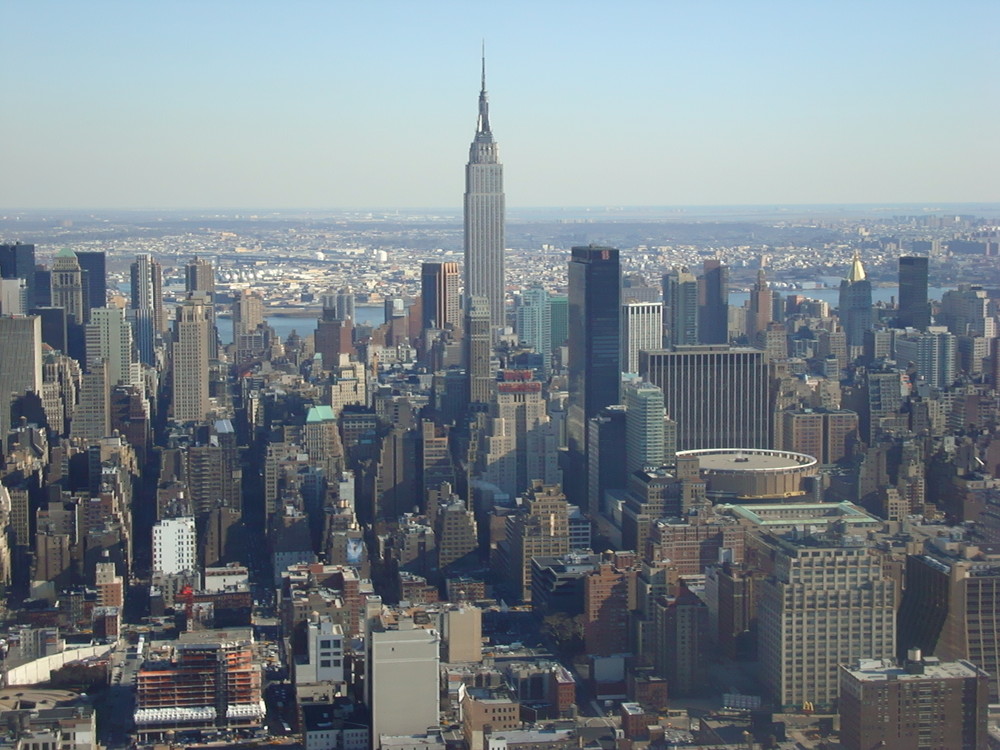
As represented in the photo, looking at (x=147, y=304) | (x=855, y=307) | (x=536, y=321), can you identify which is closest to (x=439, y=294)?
(x=536, y=321)

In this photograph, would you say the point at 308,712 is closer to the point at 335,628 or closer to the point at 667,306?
the point at 335,628

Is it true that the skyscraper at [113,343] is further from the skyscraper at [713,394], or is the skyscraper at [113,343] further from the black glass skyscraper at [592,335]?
the skyscraper at [713,394]

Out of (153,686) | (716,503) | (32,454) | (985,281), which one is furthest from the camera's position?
(985,281)

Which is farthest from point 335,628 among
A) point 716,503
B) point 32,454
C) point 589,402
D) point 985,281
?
point 985,281

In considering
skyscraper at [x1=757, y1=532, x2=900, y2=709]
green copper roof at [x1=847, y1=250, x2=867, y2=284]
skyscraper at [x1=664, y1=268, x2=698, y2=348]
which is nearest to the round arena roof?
skyscraper at [x1=664, y1=268, x2=698, y2=348]

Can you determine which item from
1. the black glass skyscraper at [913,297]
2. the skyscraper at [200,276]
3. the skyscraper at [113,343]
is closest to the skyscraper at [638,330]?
the black glass skyscraper at [913,297]

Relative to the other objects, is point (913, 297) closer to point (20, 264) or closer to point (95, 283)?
point (95, 283)

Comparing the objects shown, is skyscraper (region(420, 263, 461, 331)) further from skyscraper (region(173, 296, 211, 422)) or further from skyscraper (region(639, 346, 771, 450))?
skyscraper (region(639, 346, 771, 450))
